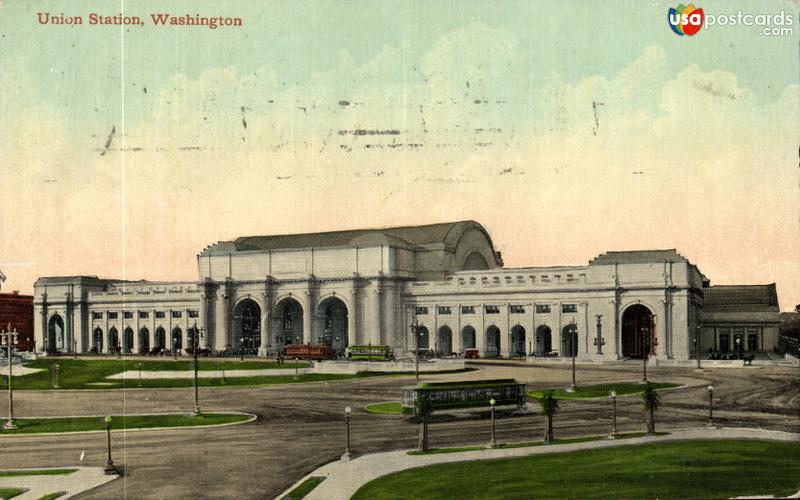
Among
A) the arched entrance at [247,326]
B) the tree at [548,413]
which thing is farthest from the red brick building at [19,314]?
the tree at [548,413]

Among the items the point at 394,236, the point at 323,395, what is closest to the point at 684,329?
the point at 394,236

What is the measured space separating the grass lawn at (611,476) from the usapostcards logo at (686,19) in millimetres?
18226

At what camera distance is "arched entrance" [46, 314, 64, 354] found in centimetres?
10538

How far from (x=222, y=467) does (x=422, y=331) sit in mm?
77087

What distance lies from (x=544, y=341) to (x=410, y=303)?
1842cm

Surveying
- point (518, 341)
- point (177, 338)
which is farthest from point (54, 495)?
point (177, 338)

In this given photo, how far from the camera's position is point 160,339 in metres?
118

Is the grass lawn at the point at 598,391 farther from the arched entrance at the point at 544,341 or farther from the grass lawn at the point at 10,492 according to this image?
the arched entrance at the point at 544,341

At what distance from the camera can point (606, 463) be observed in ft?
101

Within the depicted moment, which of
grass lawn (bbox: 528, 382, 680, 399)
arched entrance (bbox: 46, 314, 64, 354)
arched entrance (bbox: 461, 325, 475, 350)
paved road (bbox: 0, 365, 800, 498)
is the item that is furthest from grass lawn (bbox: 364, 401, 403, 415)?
arched entrance (bbox: 46, 314, 64, 354)

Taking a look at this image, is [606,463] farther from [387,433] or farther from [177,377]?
[177,377]

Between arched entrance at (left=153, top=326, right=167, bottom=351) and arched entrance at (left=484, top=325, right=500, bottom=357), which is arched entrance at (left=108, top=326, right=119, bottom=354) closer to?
arched entrance at (left=153, top=326, right=167, bottom=351)

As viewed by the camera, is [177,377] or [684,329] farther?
[684,329]

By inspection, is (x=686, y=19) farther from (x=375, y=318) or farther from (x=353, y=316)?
(x=353, y=316)
